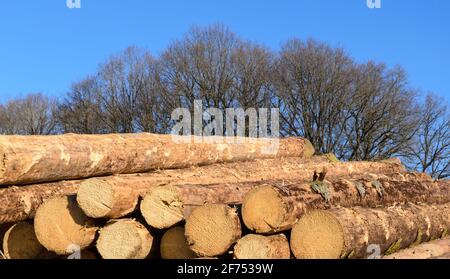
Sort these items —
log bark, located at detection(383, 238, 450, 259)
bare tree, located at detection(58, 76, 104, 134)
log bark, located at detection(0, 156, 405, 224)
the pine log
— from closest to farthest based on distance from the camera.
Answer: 1. the pine log
2. log bark, located at detection(0, 156, 405, 224)
3. log bark, located at detection(383, 238, 450, 259)
4. bare tree, located at detection(58, 76, 104, 134)

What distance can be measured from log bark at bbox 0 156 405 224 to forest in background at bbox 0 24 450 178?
21999 mm

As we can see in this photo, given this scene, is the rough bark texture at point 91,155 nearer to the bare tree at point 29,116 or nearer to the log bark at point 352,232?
the log bark at point 352,232

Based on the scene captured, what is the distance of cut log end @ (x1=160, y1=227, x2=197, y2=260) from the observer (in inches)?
261

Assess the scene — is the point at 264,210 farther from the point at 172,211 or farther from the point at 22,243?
the point at 22,243

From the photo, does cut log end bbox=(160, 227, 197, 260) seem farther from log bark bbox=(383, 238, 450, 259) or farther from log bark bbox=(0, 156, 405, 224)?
log bark bbox=(383, 238, 450, 259)

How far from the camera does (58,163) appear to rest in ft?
25.8

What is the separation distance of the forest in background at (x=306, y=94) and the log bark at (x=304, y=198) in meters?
27.7

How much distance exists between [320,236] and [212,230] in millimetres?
1180

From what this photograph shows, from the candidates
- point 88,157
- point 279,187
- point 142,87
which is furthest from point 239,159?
point 142,87

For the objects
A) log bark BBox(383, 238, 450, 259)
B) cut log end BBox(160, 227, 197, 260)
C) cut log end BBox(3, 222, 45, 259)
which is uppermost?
cut log end BBox(160, 227, 197, 260)

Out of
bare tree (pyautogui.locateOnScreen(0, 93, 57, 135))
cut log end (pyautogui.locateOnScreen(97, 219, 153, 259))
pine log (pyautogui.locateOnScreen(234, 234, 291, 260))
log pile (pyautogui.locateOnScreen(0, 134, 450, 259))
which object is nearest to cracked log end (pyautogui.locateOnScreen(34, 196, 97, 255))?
log pile (pyautogui.locateOnScreen(0, 134, 450, 259))

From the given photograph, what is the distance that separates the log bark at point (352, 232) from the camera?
6125 millimetres
